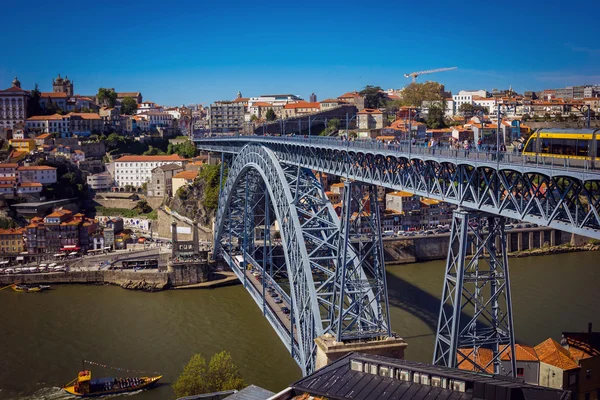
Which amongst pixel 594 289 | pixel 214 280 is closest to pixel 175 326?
pixel 214 280

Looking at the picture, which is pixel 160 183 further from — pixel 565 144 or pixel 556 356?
pixel 565 144

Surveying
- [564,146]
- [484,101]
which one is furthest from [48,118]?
[564,146]

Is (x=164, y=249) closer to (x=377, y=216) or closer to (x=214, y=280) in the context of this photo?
(x=214, y=280)

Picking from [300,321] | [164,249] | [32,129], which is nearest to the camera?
[300,321]

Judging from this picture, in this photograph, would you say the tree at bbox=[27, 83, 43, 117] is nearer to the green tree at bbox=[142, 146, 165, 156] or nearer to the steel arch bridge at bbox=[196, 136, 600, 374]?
the green tree at bbox=[142, 146, 165, 156]

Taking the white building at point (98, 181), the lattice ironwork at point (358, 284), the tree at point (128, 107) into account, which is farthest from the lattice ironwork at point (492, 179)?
the tree at point (128, 107)

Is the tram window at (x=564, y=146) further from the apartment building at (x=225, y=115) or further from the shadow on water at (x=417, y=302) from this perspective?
the apartment building at (x=225, y=115)

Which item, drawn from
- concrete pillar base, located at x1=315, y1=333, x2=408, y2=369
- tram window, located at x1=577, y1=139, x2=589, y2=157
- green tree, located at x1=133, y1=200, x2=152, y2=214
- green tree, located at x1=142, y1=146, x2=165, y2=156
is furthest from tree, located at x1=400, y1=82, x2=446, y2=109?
tram window, located at x1=577, y1=139, x2=589, y2=157
